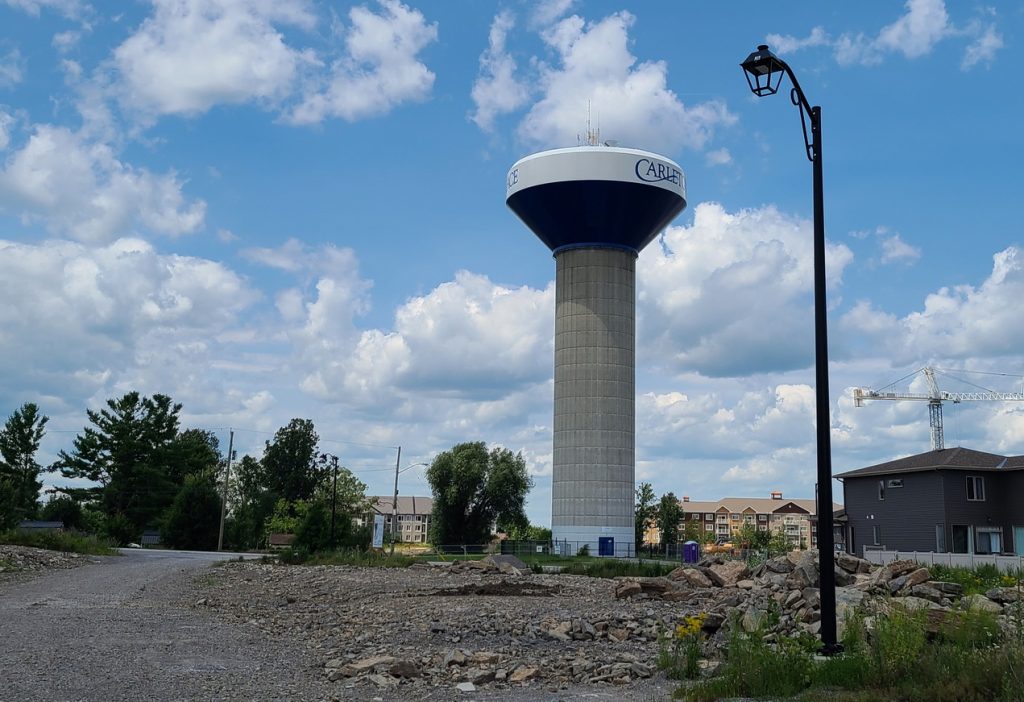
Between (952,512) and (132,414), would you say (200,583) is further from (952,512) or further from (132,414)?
(132,414)

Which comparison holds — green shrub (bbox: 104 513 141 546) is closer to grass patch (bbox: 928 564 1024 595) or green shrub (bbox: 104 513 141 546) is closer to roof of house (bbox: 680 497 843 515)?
grass patch (bbox: 928 564 1024 595)

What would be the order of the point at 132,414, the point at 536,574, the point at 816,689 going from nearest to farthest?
the point at 816,689, the point at 536,574, the point at 132,414

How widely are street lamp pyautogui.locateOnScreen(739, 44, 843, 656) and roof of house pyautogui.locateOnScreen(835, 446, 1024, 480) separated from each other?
38.7 m

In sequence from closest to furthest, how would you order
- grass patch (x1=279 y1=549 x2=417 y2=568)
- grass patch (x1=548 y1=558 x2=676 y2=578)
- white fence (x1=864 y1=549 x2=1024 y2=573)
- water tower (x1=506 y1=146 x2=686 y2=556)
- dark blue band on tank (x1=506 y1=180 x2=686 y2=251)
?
white fence (x1=864 y1=549 x2=1024 y2=573) → grass patch (x1=548 y1=558 x2=676 y2=578) → grass patch (x1=279 y1=549 x2=417 y2=568) → dark blue band on tank (x1=506 y1=180 x2=686 y2=251) → water tower (x1=506 y1=146 x2=686 y2=556)

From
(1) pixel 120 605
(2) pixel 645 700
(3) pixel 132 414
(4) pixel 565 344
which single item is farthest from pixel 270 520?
(2) pixel 645 700

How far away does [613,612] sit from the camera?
2155cm

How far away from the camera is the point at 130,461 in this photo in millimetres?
78312

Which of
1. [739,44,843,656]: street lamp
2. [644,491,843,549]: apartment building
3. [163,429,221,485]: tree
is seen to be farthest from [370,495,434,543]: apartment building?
[739,44,843,656]: street lamp

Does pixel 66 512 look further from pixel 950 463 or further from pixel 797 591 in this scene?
pixel 797 591

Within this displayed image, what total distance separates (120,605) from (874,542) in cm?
4137

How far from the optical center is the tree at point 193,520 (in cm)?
6525

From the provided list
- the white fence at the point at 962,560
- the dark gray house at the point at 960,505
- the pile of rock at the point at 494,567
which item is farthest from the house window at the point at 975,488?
the pile of rock at the point at 494,567

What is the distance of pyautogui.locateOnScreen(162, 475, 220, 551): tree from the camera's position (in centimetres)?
6525

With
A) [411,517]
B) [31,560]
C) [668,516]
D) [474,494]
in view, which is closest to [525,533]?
[474,494]
